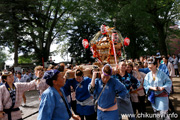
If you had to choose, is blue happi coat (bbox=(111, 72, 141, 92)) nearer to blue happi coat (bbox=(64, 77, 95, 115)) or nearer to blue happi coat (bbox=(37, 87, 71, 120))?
blue happi coat (bbox=(64, 77, 95, 115))

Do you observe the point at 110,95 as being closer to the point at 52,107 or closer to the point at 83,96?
the point at 83,96

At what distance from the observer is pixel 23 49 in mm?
23031

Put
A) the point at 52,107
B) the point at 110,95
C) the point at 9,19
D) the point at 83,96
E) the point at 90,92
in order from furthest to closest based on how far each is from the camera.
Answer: the point at 9,19
the point at 83,96
the point at 90,92
the point at 110,95
the point at 52,107

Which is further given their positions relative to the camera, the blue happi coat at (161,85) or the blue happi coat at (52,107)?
the blue happi coat at (161,85)

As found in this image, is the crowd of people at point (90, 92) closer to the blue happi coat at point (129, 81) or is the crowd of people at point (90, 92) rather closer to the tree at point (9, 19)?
the blue happi coat at point (129, 81)

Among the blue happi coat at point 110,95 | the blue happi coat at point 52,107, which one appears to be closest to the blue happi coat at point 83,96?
the blue happi coat at point 110,95

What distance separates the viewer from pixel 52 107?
226 centimetres

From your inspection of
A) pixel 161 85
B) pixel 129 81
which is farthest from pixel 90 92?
pixel 161 85

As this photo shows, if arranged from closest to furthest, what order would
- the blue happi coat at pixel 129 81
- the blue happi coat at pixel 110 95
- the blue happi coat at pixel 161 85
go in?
the blue happi coat at pixel 110 95, the blue happi coat at pixel 161 85, the blue happi coat at pixel 129 81

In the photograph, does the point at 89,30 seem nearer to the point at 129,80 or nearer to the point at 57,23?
the point at 57,23

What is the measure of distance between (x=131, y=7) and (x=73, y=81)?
897cm

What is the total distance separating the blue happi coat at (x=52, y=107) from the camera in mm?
2208

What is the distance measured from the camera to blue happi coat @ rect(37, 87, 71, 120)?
2.21 metres

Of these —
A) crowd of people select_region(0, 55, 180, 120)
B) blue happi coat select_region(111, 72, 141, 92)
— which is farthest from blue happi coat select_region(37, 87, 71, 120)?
blue happi coat select_region(111, 72, 141, 92)
